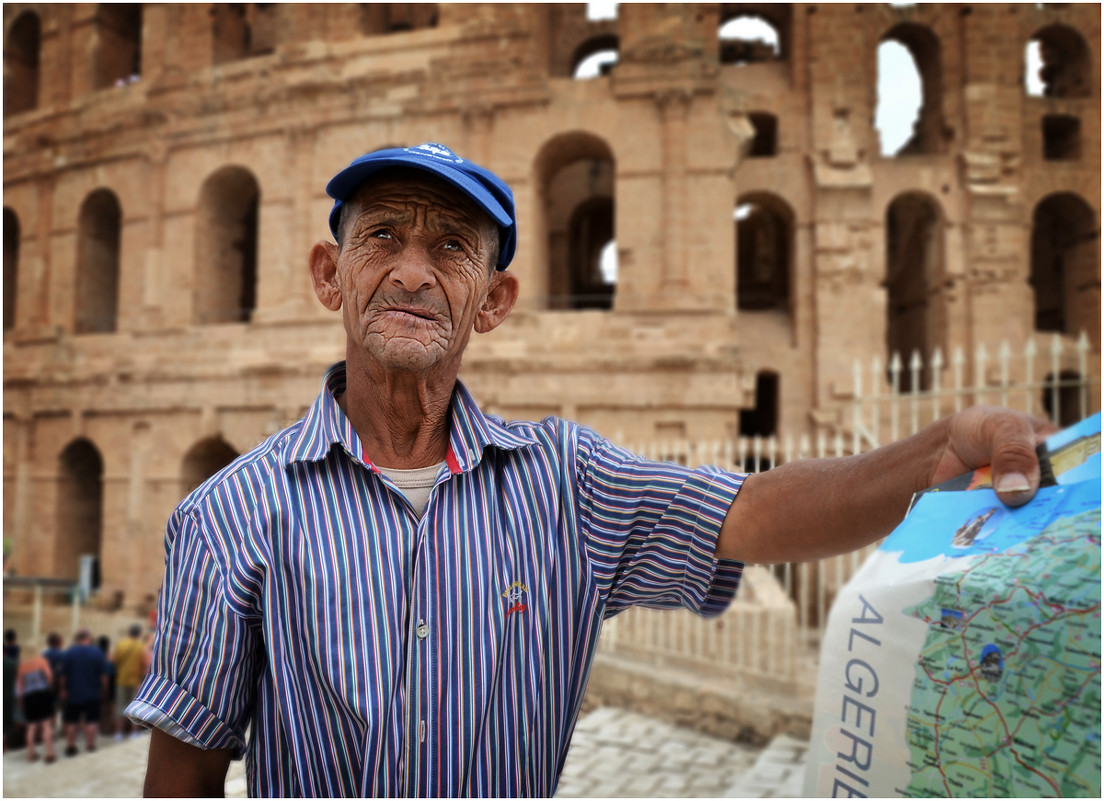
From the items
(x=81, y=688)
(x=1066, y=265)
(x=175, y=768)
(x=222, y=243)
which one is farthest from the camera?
(x=1066, y=265)

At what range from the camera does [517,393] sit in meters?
13.2

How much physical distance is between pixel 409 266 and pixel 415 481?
442 mm

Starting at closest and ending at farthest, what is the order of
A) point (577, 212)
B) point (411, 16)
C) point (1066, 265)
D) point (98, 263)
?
point (1066, 265)
point (98, 263)
point (577, 212)
point (411, 16)

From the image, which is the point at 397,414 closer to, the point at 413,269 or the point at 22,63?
the point at 413,269

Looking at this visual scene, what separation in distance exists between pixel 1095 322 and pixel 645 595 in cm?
1796

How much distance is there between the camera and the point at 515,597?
4.98 feet

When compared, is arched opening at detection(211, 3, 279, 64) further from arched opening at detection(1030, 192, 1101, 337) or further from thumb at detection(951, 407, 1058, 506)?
thumb at detection(951, 407, 1058, 506)

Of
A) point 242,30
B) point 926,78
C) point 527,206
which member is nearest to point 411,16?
point 242,30

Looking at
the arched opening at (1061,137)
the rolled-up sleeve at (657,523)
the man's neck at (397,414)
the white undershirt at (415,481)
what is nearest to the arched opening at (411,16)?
the arched opening at (1061,137)

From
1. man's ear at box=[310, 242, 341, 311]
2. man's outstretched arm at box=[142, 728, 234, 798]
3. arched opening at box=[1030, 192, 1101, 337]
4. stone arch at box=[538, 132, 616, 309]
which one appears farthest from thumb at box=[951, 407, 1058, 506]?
arched opening at box=[1030, 192, 1101, 337]

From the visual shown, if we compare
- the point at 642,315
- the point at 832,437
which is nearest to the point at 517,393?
the point at 642,315

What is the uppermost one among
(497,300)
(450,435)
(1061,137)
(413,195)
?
(1061,137)

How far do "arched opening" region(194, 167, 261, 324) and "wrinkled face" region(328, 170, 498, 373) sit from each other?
14.7 meters

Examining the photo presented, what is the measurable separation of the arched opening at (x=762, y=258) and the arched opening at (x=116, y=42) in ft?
46.9
